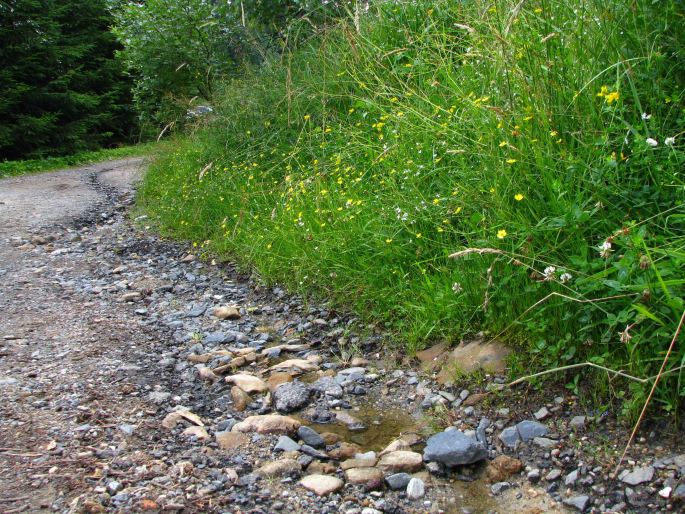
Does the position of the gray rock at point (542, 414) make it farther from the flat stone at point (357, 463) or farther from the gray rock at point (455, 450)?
the flat stone at point (357, 463)

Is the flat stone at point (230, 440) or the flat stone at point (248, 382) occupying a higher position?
the flat stone at point (230, 440)

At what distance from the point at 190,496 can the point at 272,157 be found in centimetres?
427

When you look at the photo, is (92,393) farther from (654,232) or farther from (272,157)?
(272,157)

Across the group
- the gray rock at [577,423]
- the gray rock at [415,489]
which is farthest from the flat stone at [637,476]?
the gray rock at [415,489]

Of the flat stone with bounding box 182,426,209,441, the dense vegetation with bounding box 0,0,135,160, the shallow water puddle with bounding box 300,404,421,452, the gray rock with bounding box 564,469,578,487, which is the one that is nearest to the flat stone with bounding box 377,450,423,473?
the shallow water puddle with bounding box 300,404,421,452

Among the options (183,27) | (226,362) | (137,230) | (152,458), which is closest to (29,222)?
(137,230)

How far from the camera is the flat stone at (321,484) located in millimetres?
2383

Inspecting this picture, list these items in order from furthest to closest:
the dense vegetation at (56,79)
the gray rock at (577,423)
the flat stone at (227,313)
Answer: the dense vegetation at (56,79) < the flat stone at (227,313) < the gray rock at (577,423)

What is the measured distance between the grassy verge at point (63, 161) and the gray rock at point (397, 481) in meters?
Result: 10.8

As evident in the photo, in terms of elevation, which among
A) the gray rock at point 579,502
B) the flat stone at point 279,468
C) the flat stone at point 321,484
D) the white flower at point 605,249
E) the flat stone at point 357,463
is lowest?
the gray rock at point 579,502

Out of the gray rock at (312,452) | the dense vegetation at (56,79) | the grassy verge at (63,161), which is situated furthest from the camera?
the dense vegetation at (56,79)

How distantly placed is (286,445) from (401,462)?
483 millimetres

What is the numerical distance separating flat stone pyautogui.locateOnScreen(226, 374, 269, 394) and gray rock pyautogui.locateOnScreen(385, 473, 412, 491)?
1.01 metres

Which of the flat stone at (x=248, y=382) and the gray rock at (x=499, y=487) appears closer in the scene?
the gray rock at (x=499, y=487)
